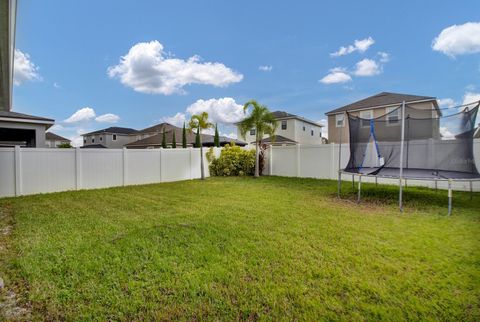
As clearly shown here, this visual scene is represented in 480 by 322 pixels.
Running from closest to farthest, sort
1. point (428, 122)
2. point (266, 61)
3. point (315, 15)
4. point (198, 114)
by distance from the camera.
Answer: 1. point (428, 122)
2. point (315, 15)
3. point (198, 114)
4. point (266, 61)

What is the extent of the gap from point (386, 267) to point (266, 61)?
13.2 metres

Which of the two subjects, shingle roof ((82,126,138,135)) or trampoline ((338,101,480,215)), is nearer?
trampoline ((338,101,480,215))

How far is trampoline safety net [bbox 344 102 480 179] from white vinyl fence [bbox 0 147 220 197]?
7.43 m

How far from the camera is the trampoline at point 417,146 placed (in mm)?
5762

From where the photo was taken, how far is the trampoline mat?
557 cm

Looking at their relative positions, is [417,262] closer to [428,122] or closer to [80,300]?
[80,300]

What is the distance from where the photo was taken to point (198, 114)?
38.2 feet

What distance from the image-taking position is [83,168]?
28.4 feet

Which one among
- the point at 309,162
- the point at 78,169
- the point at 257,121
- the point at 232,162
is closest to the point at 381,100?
the point at 309,162

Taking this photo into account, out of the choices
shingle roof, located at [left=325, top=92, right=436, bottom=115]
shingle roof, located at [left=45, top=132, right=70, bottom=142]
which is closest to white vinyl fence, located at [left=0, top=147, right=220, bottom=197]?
shingle roof, located at [left=325, top=92, right=436, bottom=115]

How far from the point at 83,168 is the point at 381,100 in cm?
1945

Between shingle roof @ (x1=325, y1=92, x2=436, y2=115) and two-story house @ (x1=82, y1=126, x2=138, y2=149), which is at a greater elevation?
shingle roof @ (x1=325, y1=92, x2=436, y2=115)

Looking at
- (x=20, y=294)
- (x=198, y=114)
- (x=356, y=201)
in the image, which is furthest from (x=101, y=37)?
(x=356, y=201)

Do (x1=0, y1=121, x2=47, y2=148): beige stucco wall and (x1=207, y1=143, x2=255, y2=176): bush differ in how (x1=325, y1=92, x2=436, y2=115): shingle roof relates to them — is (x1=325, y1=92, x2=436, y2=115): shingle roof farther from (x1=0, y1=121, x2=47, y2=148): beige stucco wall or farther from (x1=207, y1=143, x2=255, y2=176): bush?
(x1=0, y1=121, x2=47, y2=148): beige stucco wall
